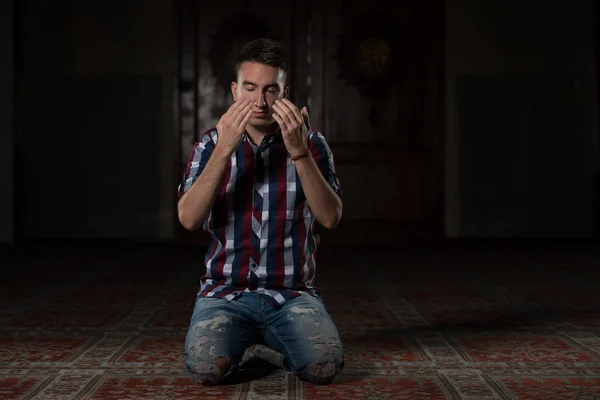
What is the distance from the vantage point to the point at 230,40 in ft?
25.5

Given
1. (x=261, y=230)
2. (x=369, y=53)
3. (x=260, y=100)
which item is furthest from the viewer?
(x=369, y=53)

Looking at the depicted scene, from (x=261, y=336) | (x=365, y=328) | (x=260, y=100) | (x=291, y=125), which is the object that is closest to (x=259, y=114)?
(x=260, y=100)

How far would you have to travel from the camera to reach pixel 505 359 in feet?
9.49

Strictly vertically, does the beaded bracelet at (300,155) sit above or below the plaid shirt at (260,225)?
above

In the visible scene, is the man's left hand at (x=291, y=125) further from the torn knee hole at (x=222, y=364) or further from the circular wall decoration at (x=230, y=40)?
the circular wall decoration at (x=230, y=40)

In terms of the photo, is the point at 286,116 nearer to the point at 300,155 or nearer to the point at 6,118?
the point at 300,155

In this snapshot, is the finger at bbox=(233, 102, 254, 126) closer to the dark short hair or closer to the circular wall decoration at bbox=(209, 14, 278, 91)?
the dark short hair

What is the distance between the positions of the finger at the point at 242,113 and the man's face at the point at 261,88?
0.11 ft

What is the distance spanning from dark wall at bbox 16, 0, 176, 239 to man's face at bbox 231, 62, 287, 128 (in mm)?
5401

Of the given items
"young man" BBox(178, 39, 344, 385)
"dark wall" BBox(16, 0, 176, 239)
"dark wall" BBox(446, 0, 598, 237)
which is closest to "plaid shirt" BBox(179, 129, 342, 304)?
"young man" BBox(178, 39, 344, 385)

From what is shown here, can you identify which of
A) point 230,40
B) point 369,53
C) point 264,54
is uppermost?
point 230,40

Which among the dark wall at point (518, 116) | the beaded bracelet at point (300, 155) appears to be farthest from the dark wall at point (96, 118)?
the beaded bracelet at point (300, 155)

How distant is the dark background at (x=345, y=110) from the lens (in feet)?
25.6

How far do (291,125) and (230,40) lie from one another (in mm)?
5528
